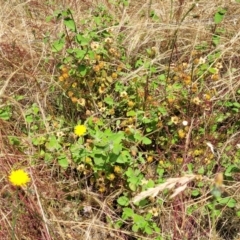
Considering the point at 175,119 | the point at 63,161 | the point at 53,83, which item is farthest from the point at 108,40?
the point at 63,161

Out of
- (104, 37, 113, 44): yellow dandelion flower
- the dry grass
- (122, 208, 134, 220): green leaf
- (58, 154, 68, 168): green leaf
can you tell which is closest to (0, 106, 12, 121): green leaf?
the dry grass

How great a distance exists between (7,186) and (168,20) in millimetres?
1242

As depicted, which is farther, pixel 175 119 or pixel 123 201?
pixel 175 119

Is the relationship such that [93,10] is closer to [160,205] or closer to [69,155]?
[69,155]

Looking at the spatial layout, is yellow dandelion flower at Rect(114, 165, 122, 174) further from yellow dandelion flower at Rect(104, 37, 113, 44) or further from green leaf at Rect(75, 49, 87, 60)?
yellow dandelion flower at Rect(104, 37, 113, 44)

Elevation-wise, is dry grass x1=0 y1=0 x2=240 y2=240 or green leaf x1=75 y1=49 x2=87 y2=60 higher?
green leaf x1=75 y1=49 x2=87 y2=60

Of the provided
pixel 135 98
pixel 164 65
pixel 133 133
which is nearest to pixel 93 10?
pixel 164 65

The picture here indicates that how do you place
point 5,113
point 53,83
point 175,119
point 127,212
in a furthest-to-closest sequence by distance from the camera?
point 53,83, point 5,113, point 175,119, point 127,212

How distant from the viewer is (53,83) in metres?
2.11

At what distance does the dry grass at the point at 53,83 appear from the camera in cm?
166

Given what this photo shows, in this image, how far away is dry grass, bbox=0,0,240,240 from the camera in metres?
1.66

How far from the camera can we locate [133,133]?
1781 millimetres

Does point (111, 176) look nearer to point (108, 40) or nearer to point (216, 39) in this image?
point (108, 40)

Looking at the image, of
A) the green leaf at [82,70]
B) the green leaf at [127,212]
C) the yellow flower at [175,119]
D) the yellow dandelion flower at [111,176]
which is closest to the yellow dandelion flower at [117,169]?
the yellow dandelion flower at [111,176]
